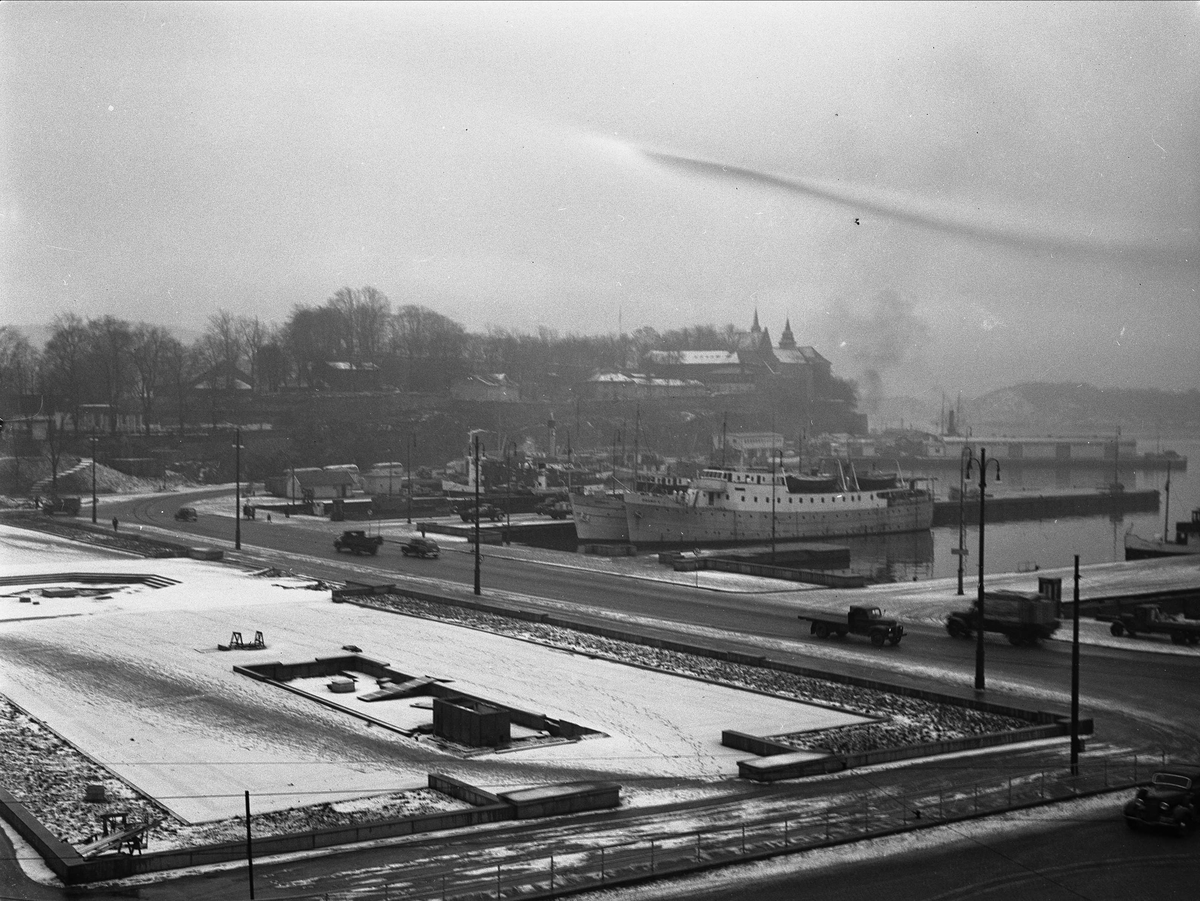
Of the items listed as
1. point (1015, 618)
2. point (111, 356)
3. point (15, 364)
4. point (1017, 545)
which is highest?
point (111, 356)

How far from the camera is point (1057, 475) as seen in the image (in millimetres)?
110375

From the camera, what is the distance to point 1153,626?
22.1m

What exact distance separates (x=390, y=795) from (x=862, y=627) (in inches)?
466

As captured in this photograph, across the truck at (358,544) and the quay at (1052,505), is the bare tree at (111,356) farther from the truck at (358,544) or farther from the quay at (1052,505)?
the quay at (1052,505)

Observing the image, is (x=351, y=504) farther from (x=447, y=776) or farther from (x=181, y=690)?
(x=447, y=776)

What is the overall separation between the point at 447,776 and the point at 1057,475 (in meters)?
107

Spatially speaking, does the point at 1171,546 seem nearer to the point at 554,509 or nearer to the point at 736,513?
the point at 736,513

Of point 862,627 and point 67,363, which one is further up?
point 67,363

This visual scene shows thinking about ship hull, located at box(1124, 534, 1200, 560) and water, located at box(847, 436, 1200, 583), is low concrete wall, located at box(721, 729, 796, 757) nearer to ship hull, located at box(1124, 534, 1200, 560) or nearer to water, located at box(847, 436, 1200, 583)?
water, located at box(847, 436, 1200, 583)

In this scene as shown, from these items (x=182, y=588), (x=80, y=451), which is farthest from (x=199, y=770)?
(x=80, y=451)

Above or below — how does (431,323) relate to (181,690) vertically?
above

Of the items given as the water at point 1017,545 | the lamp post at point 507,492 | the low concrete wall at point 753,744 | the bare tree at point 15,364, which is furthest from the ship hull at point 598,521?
the low concrete wall at point 753,744

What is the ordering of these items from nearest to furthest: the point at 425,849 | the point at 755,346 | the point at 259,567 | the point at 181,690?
the point at 425,849
the point at 181,690
the point at 259,567
the point at 755,346

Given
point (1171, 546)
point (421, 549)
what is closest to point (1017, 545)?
point (1171, 546)
